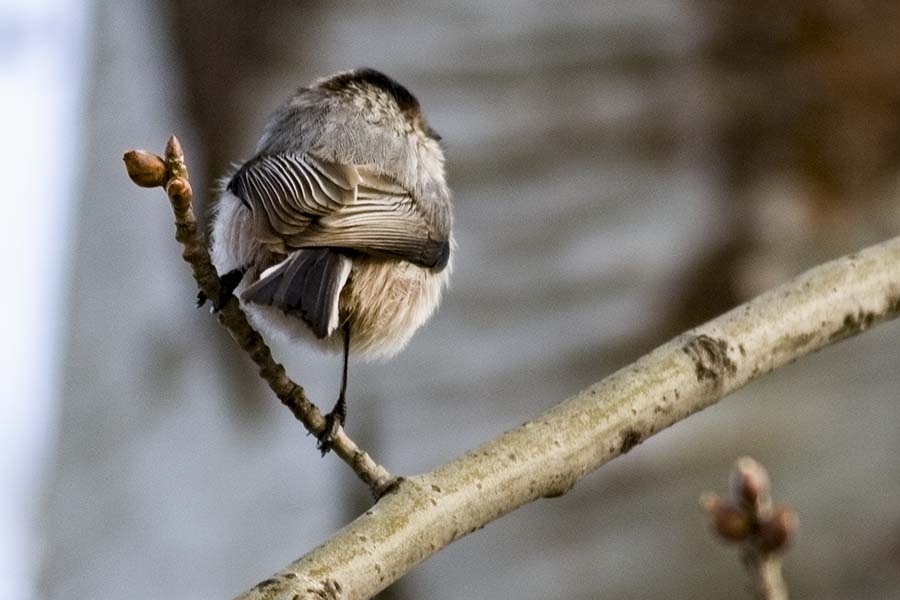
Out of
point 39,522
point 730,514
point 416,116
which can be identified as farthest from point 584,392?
point 39,522

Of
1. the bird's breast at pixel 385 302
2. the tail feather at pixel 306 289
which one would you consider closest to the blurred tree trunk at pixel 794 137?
the bird's breast at pixel 385 302

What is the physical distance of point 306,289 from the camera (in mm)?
1564

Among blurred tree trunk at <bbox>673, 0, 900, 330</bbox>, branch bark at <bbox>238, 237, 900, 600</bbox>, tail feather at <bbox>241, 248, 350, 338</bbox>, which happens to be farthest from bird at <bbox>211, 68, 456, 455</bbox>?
blurred tree trunk at <bbox>673, 0, 900, 330</bbox>

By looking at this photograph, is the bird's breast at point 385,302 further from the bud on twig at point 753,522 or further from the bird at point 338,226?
the bud on twig at point 753,522

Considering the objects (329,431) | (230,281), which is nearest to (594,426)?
(329,431)

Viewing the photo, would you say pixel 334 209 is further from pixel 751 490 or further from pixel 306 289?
pixel 751 490

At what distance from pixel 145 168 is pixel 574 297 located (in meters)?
1.58

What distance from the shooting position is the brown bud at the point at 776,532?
1.46 m

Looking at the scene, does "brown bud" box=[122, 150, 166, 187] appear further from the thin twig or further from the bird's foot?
the bird's foot

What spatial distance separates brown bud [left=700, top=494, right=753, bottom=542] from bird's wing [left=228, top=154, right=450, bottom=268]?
65 cm

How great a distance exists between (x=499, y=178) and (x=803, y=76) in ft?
2.45

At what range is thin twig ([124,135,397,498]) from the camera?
1285 millimetres

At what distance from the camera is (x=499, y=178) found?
271 cm

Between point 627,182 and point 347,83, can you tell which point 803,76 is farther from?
point 347,83
